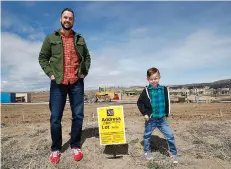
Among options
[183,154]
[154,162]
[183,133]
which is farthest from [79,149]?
[183,133]

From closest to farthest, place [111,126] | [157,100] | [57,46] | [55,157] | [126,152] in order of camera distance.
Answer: [57,46] → [55,157] → [157,100] → [111,126] → [126,152]

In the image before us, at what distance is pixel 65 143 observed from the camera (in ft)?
18.7

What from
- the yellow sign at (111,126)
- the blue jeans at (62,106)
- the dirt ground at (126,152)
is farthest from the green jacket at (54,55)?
the dirt ground at (126,152)

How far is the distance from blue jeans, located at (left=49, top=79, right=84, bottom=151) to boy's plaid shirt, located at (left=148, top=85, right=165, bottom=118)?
120cm

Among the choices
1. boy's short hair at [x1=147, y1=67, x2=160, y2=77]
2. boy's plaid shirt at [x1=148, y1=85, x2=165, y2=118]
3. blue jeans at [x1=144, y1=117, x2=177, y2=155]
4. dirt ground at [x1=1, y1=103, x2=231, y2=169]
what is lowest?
dirt ground at [x1=1, y1=103, x2=231, y2=169]

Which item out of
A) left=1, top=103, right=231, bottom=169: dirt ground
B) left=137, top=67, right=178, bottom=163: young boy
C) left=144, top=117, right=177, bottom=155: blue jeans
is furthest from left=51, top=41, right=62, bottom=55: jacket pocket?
left=144, top=117, right=177, bottom=155: blue jeans

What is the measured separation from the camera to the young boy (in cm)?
493

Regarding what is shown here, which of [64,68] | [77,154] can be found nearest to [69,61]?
[64,68]

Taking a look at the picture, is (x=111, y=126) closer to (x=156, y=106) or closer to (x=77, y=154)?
(x=77, y=154)

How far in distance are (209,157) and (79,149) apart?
7.62 feet

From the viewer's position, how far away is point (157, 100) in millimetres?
4965

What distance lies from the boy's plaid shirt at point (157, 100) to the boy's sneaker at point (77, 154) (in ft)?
4.60

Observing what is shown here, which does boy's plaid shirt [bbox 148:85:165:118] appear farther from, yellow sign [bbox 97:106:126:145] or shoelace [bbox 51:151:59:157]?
shoelace [bbox 51:151:59:157]

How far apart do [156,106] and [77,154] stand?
1.56 metres
